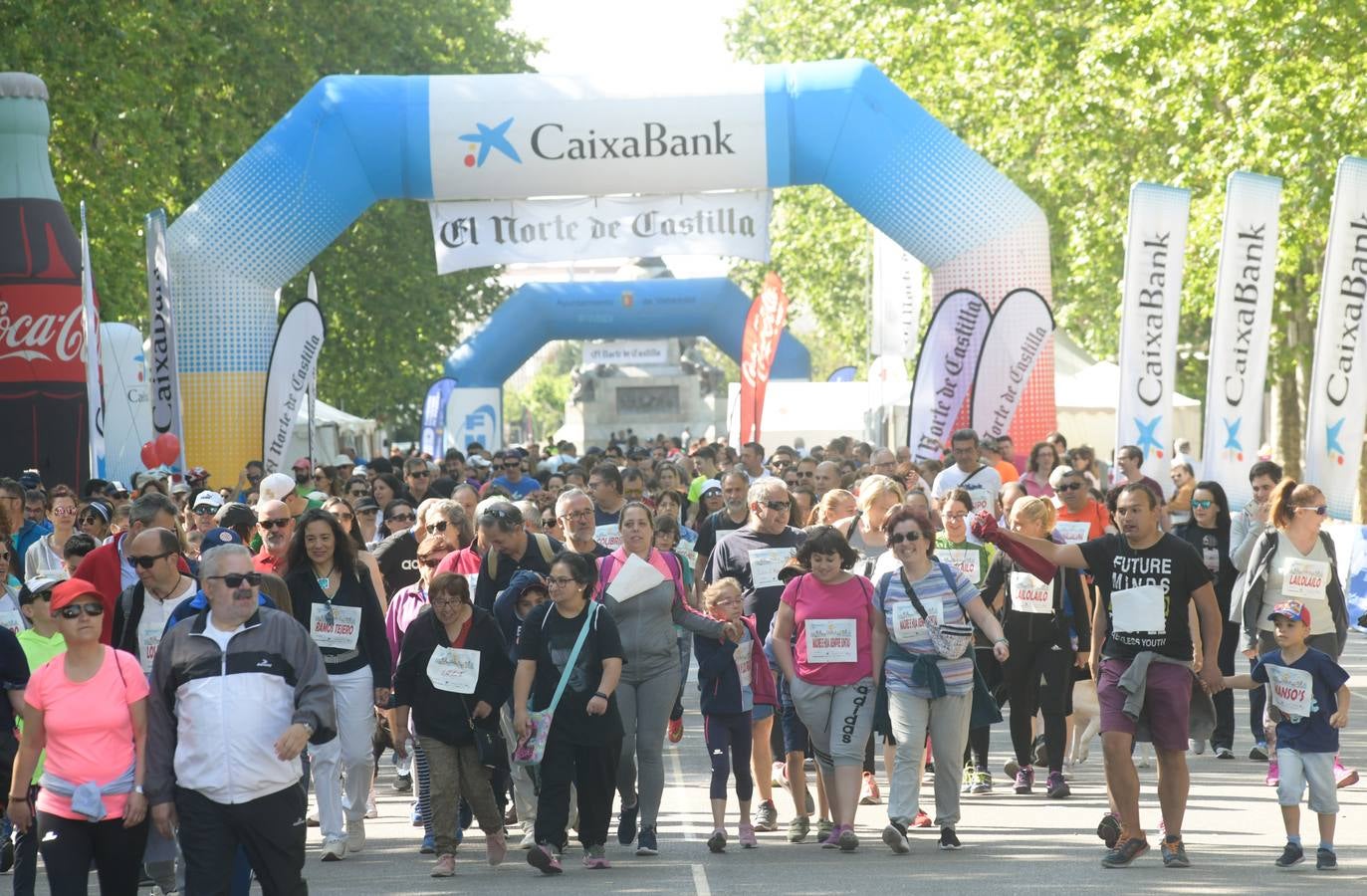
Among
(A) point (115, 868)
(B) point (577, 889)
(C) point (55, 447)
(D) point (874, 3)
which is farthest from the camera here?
(D) point (874, 3)

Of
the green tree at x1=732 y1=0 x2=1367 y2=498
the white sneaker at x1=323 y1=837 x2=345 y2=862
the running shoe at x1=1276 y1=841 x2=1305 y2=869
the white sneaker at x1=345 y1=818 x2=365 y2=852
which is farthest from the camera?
the green tree at x1=732 y1=0 x2=1367 y2=498

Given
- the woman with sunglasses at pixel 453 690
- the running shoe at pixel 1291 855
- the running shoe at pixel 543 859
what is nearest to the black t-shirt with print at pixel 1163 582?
the running shoe at pixel 1291 855

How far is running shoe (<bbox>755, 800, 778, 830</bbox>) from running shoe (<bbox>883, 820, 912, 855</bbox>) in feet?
3.30

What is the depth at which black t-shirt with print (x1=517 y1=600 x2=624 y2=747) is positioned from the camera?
948 centimetres

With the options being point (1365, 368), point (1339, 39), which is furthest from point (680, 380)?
point (1365, 368)

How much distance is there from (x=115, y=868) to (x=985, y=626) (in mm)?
4035

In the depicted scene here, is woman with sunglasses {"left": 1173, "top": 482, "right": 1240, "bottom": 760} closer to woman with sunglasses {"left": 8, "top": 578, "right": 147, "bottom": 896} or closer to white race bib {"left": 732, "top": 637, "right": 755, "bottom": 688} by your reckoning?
white race bib {"left": 732, "top": 637, "right": 755, "bottom": 688}

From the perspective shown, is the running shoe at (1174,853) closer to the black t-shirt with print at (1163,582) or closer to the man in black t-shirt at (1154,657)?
the man in black t-shirt at (1154,657)

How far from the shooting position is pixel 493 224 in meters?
23.0

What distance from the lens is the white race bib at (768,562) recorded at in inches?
430

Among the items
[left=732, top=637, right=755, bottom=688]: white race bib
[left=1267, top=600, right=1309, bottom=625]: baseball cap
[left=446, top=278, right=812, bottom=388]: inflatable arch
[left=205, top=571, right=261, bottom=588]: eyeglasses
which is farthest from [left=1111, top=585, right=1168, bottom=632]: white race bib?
[left=446, top=278, right=812, bottom=388]: inflatable arch

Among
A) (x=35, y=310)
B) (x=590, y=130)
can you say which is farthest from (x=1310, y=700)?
(x=590, y=130)

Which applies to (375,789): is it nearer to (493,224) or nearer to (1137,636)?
A: (1137,636)

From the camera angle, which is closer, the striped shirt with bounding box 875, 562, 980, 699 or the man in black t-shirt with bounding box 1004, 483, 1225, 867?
the man in black t-shirt with bounding box 1004, 483, 1225, 867
